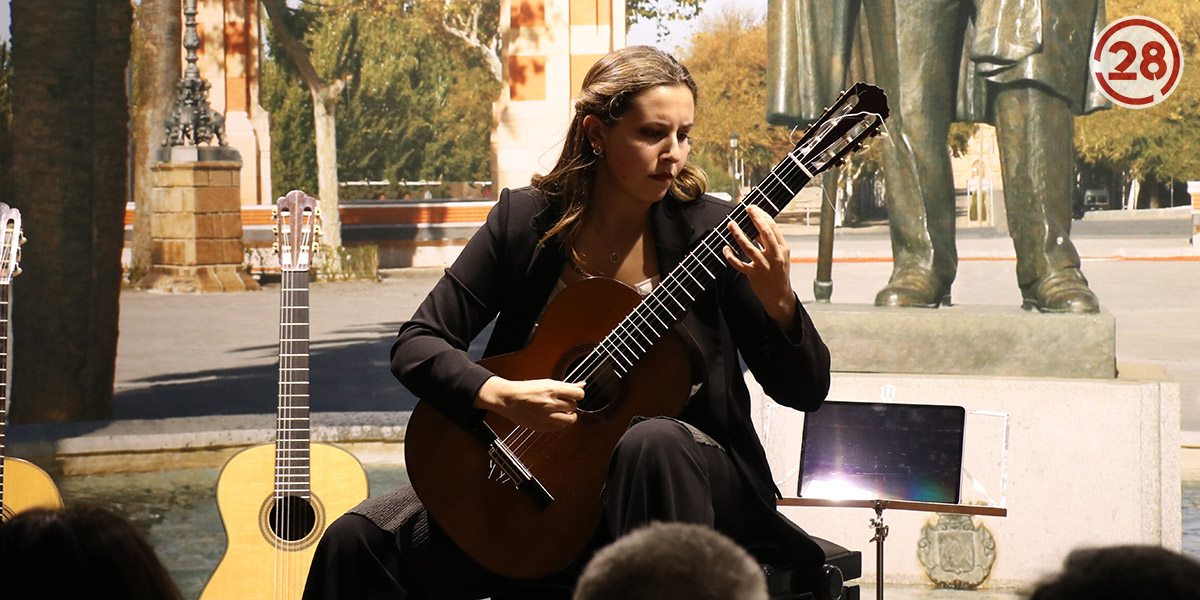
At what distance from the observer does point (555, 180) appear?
2652mm

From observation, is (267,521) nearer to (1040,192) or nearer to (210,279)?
(1040,192)

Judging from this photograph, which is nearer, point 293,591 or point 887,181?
point 293,591

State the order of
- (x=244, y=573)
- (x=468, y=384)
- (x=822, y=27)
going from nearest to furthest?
(x=468, y=384) → (x=244, y=573) → (x=822, y=27)

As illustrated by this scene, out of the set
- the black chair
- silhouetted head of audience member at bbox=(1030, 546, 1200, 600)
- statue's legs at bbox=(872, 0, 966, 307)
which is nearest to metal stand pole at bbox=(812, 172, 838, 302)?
statue's legs at bbox=(872, 0, 966, 307)

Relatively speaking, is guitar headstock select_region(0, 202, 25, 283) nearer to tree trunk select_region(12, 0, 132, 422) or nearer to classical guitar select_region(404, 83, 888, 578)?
classical guitar select_region(404, 83, 888, 578)

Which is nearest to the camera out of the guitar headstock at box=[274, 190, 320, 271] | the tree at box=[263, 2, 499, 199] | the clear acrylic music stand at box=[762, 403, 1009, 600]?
the guitar headstock at box=[274, 190, 320, 271]

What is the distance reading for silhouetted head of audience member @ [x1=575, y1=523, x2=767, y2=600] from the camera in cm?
138

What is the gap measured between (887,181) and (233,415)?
11.7ft

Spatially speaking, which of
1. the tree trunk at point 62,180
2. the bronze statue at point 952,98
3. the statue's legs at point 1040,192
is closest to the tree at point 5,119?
the tree trunk at point 62,180

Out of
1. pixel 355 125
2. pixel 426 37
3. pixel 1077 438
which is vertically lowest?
pixel 1077 438

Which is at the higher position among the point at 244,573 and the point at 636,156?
the point at 636,156

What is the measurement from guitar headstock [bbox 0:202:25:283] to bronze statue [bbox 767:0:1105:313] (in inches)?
118

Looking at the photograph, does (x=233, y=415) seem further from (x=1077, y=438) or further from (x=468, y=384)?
(x=468, y=384)

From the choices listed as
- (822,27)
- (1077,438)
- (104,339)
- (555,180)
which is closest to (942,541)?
(1077,438)
